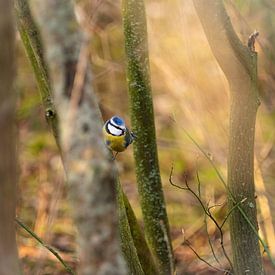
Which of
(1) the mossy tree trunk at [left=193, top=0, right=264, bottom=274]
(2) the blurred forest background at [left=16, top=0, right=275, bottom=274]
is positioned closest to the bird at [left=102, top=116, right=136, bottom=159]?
(1) the mossy tree trunk at [left=193, top=0, right=264, bottom=274]

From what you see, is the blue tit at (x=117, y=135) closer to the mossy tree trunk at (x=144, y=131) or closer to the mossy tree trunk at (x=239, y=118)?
the mossy tree trunk at (x=144, y=131)

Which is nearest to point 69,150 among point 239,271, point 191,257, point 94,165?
point 94,165

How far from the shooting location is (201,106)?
488cm

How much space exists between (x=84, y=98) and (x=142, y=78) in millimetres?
1520

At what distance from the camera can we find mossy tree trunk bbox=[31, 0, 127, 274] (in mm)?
1430

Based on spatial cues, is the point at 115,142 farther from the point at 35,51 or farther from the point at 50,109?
the point at 35,51

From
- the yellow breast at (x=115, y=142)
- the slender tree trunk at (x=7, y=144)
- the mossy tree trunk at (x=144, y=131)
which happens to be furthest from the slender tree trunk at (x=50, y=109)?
the slender tree trunk at (x=7, y=144)

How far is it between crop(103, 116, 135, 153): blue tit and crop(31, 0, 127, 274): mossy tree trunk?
1448mm

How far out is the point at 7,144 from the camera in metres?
1.30

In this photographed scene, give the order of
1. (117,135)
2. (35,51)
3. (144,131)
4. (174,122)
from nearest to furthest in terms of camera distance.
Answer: (35,51), (117,135), (144,131), (174,122)

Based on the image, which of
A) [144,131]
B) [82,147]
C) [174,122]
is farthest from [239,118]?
[174,122]

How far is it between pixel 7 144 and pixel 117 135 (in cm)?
164

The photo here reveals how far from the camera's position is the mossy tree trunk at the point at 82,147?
1.43 metres

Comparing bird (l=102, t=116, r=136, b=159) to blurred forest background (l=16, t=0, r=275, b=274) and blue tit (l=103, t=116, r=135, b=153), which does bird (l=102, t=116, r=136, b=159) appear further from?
blurred forest background (l=16, t=0, r=275, b=274)
